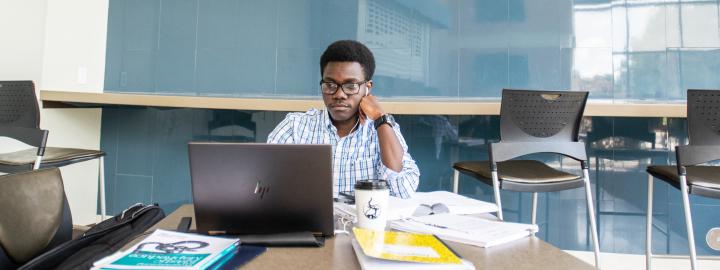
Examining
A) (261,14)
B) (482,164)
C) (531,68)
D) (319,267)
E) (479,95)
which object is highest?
(261,14)

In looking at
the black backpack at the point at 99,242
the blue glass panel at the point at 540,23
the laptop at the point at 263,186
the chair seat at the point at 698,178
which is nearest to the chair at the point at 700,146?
the chair seat at the point at 698,178

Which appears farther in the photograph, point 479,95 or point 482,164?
point 479,95

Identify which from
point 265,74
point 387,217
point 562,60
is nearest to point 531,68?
point 562,60

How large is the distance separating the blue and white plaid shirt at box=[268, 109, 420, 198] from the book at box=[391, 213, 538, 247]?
0.49 meters

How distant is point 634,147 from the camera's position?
253 centimetres

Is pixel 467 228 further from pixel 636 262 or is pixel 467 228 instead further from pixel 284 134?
pixel 636 262

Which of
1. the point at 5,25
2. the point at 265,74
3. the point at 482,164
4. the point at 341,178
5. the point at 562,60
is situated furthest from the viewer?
the point at 265,74

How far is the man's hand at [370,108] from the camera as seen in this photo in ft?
4.76

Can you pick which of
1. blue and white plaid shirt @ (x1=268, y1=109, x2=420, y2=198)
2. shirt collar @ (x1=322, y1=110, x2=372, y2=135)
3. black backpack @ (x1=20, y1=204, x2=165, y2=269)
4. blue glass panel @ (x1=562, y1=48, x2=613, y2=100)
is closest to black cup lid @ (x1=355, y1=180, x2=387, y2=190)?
black backpack @ (x1=20, y1=204, x2=165, y2=269)

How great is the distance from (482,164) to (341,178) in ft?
3.04

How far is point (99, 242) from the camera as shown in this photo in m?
0.70

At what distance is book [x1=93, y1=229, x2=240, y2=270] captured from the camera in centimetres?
58

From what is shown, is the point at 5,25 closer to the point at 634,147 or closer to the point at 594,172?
the point at 594,172

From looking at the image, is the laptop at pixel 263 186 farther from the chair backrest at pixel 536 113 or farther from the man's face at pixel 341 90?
the chair backrest at pixel 536 113
